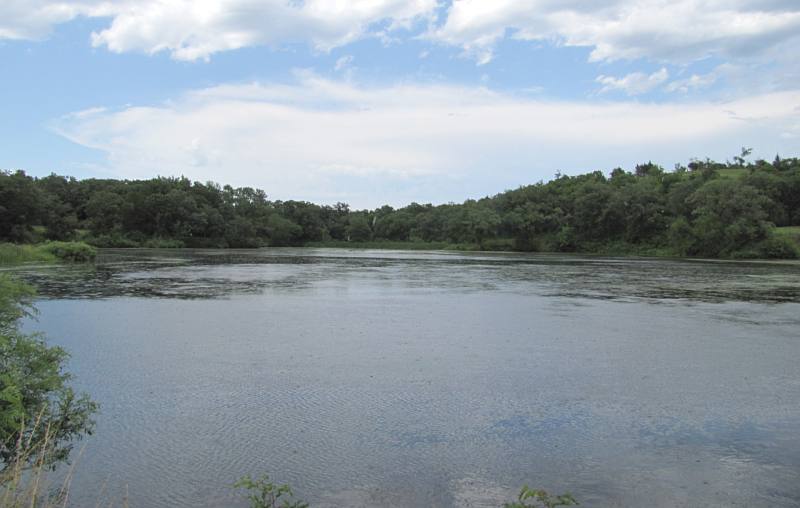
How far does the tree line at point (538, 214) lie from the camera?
59.6 metres

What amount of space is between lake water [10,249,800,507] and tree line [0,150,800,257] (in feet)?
159

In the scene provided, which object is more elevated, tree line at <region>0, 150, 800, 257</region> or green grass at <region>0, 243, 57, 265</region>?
tree line at <region>0, 150, 800, 257</region>

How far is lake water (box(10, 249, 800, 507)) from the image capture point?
545 cm

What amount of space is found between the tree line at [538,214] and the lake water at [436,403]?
4834cm

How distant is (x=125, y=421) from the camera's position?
7078mm

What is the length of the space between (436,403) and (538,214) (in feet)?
276

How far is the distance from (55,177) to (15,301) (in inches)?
4245

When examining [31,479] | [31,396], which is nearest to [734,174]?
[31,396]

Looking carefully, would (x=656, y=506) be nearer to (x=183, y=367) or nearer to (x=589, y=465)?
(x=589, y=465)

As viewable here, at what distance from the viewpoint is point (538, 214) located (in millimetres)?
89500

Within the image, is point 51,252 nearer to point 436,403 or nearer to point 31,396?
point 436,403

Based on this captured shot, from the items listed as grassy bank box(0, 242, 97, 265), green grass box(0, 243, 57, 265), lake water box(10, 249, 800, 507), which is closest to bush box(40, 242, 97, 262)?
grassy bank box(0, 242, 97, 265)

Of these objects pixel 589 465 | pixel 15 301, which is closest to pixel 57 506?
pixel 15 301

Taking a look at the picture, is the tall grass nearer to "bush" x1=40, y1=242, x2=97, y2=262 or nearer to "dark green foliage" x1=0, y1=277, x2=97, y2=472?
"dark green foliage" x1=0, y1=277, x2=97, y2=472
